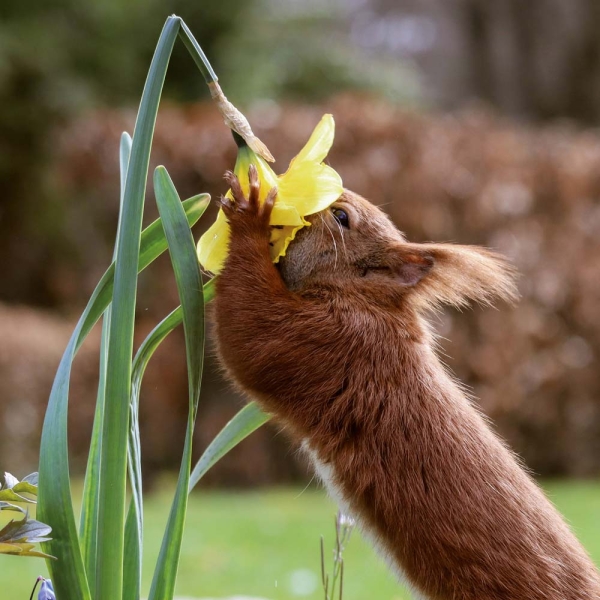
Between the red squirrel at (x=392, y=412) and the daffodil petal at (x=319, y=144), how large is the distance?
11cm

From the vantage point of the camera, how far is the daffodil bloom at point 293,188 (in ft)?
6.86

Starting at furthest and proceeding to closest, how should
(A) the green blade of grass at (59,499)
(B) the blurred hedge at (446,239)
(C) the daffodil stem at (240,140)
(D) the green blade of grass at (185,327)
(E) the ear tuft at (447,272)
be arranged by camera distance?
(B) the blurred hedge at (446,239) → (E) the ear tuft at (447,272) → (C) the daffodil stem at (240,140) → (D) the green blade of grass at (185,327) → (A) the green blade of grass at (59,499)

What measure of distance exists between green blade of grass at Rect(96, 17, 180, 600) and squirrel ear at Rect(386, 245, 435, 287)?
797 millimetres

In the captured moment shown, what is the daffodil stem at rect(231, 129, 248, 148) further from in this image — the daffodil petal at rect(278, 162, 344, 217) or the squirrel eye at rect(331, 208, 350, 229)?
the squirrel eye at rect(331, 208, 350, 229)

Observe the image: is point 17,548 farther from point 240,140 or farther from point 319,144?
point 319,144

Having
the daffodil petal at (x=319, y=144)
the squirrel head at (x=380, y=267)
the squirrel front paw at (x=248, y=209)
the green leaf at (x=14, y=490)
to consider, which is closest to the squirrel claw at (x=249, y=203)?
the squirrel front paw at (x=248, y=209)

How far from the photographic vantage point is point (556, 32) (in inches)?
760

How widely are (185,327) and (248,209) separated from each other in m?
0.39

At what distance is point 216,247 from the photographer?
2.33 metres

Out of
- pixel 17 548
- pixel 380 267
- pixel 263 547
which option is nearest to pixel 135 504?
pixel 17 548

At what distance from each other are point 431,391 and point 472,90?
1943 centimetres

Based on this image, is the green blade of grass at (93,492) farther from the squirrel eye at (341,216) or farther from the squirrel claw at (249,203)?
the squirrel eye at (341,216)

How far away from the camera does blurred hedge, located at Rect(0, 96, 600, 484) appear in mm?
6891

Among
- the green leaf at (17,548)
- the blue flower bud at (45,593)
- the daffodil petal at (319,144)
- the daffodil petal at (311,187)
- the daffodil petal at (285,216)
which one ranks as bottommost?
the blue flower bud at (45,593)
